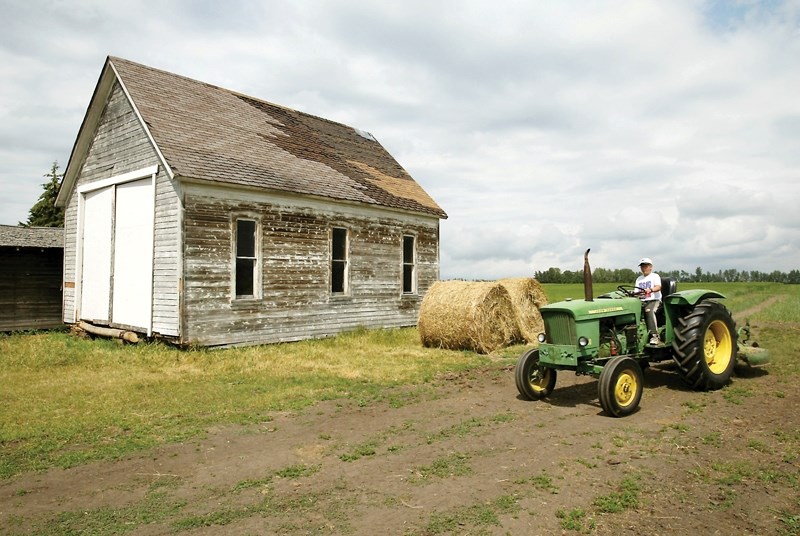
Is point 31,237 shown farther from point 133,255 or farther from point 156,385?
point 156,385

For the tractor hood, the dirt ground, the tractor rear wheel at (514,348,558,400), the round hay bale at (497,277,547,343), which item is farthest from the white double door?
the tractor hood

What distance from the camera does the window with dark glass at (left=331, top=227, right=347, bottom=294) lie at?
1512cm

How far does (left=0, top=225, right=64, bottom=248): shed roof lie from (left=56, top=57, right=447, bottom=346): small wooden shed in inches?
33.0

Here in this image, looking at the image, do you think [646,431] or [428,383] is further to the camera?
[428,383]

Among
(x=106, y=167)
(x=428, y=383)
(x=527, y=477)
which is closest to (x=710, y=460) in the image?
(x=527, y=477)

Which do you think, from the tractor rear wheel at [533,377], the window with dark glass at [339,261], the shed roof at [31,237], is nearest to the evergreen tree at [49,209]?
the shed roof at [31,237]

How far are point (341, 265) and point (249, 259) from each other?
120 inches

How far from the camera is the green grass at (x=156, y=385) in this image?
19.6 feet

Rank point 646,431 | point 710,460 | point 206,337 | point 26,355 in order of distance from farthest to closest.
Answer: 1. point 206,337
2. point 26,355
3. point 646,431
4. point 710,460

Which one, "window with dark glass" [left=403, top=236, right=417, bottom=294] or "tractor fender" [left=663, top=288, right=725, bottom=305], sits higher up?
"window with dark glass" [left=403, top=236, right=417, bottom=294]

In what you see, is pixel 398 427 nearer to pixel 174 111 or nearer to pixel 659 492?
pixel 659 492

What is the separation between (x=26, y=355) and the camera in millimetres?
11172

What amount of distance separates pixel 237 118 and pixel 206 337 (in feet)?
22.3

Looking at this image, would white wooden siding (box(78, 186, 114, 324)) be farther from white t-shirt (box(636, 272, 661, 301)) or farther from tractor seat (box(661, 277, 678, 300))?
tractor seat (box(661, 277, 678, 300))
